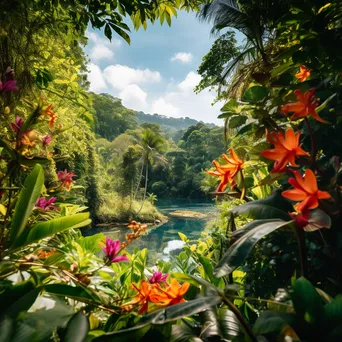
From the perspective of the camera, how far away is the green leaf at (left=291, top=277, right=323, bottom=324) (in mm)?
305

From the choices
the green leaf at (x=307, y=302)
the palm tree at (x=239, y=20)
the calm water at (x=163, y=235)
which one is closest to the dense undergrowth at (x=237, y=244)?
the green leaf at (x=307, y=302)

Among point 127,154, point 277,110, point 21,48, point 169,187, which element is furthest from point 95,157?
point 169,187

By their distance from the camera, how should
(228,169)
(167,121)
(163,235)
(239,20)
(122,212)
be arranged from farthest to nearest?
(167,121) < (122,212) < (163,235) < (239,20) < (228,169)

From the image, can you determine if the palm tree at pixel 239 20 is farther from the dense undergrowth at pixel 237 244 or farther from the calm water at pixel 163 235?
the calm water at pixel 163 235

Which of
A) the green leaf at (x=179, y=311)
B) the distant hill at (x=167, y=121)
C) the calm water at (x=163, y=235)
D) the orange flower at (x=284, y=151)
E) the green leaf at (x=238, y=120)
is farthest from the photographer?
the distant hill at (x=167, y=121)

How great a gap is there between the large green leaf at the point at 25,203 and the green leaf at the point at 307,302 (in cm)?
44

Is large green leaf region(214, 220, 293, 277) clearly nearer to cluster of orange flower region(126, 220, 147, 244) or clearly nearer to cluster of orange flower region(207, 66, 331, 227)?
cluster of orange flower region(207, 66, 331, 227)

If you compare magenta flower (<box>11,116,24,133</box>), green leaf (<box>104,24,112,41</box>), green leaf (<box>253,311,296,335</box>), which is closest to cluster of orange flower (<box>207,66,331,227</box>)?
green leaf (<box>253,311,296,335</box>)

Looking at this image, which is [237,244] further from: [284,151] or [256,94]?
[256,94]

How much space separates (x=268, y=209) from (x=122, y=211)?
44.5 feet

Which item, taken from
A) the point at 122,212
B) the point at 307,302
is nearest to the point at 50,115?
the point at 307,302

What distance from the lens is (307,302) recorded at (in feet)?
1.02

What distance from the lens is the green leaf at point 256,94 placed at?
26.2 inches

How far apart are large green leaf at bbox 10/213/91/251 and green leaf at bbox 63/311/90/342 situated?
179 millimetres
